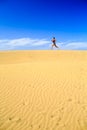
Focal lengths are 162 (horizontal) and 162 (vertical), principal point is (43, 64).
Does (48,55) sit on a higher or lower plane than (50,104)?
higher

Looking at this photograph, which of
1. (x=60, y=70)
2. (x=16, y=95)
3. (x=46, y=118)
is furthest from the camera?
(x=60, y=70)

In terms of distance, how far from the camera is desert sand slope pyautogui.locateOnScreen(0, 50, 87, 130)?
5473 mm

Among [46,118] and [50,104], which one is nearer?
[46,118]

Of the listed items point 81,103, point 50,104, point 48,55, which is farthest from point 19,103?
point 48,55

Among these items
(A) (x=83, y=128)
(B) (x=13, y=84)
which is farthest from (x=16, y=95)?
(A) (x=83, y=128)

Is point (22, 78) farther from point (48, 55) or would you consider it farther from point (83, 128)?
point (48, 55)

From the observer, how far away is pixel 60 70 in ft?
39.8

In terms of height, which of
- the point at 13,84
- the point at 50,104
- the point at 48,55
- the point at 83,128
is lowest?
the point at 83,128

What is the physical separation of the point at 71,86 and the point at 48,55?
11.1 m

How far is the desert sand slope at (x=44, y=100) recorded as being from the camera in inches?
A: 215

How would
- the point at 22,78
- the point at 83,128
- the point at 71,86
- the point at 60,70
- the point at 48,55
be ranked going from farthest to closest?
the point at 48,55, the point at 60,70, the point at 22,78, the point at 71,86, the point at 83,128

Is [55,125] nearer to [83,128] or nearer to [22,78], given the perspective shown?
[83,128]

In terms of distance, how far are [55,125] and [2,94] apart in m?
3.47

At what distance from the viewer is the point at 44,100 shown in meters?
7.10
